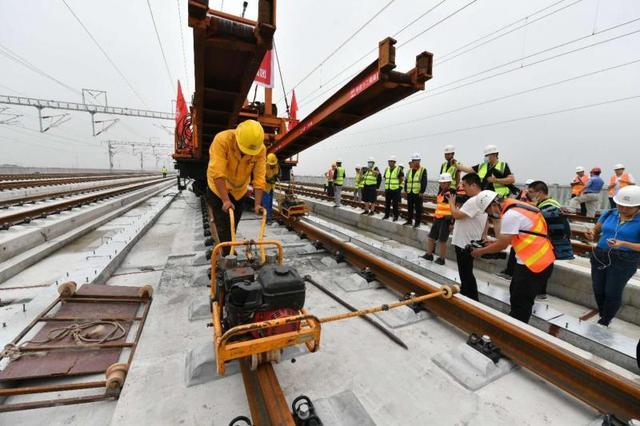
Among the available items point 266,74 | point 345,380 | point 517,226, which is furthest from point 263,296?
point 266,74

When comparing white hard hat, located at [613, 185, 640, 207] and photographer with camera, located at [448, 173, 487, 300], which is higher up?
white hard hat, located at [613, 185, 640, 207]

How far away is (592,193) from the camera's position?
9531 millimetres

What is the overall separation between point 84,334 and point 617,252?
17.1ft

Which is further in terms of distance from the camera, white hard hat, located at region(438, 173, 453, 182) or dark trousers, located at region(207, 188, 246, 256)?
white hard hat, located at region(438, 173, 453, 182)

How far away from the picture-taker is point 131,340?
8.16 ft

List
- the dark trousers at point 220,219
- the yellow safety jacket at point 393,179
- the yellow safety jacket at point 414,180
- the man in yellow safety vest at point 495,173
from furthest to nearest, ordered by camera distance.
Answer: the yellow safety jacket at point 393,179, the yellow safety jacket at point 414,180, the man in yellow safety vest at point 495,173, the dark trousers at point 220,219

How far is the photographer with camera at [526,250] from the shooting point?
9.00ft

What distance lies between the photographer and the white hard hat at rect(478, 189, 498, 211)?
128 inches

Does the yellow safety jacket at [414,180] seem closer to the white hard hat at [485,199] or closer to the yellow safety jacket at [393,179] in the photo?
the yellow safety jacket at [393,179]

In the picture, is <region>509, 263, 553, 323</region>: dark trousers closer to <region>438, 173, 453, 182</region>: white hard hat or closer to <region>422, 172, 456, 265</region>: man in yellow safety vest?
<region>422, 172, 456, 265</region>: man in yellow safety vest

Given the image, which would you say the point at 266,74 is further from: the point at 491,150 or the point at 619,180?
the point at 619,180

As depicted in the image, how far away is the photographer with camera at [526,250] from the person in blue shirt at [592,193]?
367 inches

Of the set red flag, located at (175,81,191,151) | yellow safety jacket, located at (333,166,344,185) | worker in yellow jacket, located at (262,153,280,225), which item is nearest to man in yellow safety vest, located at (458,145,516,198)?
worker in yellow jacket, located at (262,153,280,225)

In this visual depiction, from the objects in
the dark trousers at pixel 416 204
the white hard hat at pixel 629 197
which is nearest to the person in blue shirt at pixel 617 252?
the white hard hat at pixel 629 197
